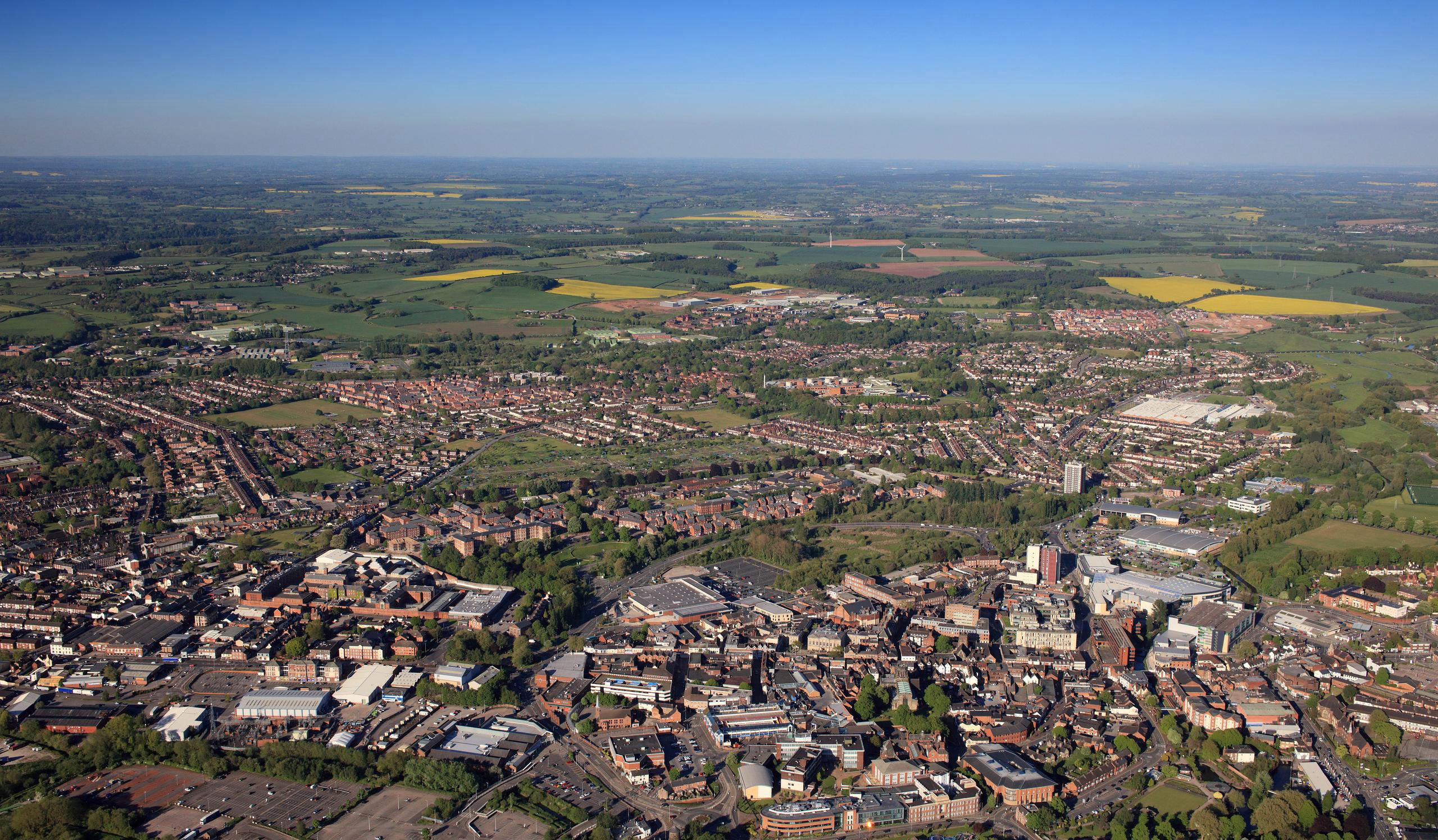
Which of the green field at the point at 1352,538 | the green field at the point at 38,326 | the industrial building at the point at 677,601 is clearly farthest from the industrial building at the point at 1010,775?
the green field at the point at 38,326

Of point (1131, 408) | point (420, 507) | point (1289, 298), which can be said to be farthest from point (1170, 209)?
point (420, 507)

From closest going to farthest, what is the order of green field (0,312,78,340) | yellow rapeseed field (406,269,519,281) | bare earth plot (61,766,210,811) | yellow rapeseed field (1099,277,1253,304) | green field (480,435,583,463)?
bare earth plot (61,766,210,811)
green field (480,435,583,463)
green field (0,312,78,340)
yellow rapeseed field (1099,277,1253,304)
yellow rapeseed field (406,269,519,281)

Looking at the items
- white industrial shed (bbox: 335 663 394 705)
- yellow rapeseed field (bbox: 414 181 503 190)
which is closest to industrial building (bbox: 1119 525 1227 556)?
white industrial shed (bbox: 335 663 394 705)

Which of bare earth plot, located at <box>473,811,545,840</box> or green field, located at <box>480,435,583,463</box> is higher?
green field, located at <box>480,435,583,463</box>

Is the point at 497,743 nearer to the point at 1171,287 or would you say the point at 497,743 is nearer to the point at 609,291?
the point at 609,291

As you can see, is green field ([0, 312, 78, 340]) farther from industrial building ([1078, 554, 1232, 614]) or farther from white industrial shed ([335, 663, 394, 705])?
industrial building ([1078, 554, 1232, 614])

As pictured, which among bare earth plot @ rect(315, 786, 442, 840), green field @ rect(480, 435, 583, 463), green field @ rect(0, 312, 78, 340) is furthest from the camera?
green field @ rect(0, 312, 78, 340)
